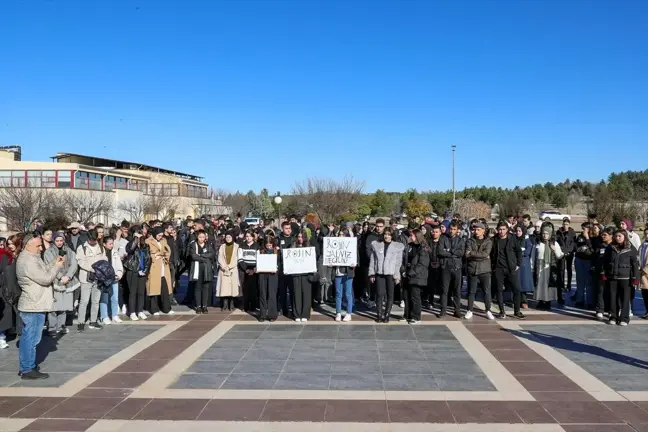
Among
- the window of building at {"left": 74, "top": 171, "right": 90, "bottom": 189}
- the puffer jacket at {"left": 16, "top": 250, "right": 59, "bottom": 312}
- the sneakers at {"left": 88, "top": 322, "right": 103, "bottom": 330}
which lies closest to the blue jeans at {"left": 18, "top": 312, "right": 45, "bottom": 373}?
the puffer jacket at {"left": 16, "top": 250, "right": 59, "bottom": 312}

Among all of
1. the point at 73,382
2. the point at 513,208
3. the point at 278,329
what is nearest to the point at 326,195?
the point at 513,208

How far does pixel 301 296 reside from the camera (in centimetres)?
1076

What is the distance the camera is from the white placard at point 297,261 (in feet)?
34.9

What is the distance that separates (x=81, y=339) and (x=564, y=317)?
30.8 feet

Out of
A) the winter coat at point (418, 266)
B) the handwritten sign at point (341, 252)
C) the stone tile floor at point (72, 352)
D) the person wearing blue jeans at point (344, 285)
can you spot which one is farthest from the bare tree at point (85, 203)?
the winter coat at point (418, 266)

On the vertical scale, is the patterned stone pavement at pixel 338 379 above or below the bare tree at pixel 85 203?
below

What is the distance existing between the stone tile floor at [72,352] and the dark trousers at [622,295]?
8783 mm

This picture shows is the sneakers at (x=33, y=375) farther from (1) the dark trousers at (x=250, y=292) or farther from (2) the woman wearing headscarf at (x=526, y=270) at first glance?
(2) the woman wearing headscarf at (x=526, y=270)

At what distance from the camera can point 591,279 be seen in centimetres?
1154

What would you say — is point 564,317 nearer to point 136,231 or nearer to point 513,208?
point 136,231

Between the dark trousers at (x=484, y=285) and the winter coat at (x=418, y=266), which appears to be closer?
the winter coat at (x=418, y=266)

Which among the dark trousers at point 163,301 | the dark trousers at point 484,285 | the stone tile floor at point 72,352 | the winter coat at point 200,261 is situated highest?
the winter coat at point 200,261

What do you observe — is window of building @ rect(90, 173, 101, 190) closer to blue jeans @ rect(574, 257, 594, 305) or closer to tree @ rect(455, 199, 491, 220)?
tree @ rect(455, 199, 491, 220)

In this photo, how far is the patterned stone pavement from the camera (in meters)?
5.52
